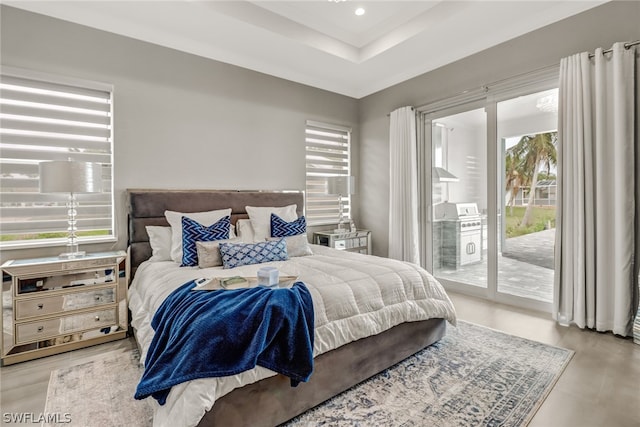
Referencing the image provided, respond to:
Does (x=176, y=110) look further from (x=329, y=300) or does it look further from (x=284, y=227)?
(x=329, y=300)

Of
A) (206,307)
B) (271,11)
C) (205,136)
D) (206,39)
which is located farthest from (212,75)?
(206,307)

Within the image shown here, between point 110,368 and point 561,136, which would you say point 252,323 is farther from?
point 561,136

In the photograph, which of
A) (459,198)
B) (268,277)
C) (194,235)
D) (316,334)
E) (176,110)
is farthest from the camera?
(459,198)

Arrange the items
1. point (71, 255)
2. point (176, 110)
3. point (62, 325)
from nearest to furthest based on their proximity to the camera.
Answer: point (62, 325)
point (71, 255)
point (176, 110)

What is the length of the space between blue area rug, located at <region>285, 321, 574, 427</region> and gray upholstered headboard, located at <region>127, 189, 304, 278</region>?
2.26m

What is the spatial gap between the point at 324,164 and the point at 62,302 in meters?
3.40

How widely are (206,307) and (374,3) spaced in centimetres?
324

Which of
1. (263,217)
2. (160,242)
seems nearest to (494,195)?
(263,217)

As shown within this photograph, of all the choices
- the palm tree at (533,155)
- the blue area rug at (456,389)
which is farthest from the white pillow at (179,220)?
the palm tree at (533,155)

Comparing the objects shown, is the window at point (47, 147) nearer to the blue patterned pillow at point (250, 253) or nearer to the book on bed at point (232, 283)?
the blue patterned pillow at point (250, 253)

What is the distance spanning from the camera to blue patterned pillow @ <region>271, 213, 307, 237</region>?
11.2 feet

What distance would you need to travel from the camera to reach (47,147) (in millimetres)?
2859

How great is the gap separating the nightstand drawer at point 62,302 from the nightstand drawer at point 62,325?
7 centimetres

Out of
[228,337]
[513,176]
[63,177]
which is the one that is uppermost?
[513,176]
